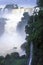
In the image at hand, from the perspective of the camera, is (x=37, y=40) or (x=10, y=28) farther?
(x=10, y=28)

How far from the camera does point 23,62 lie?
269 inches

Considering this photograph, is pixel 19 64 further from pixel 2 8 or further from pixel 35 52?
pixel 2 8

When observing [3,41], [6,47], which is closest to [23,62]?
[6,47]

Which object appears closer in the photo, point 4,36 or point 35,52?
point 35,52

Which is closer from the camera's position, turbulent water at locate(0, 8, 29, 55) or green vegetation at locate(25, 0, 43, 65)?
green vegetation at locate(25, 0, 43, 65)

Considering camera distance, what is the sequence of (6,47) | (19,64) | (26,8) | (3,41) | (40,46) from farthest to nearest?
(26,8) < (3,41) < (6,47) < (19,64) < (40,46)

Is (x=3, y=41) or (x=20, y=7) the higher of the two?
(x=20, y=7)

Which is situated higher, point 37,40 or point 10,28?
point 37,40

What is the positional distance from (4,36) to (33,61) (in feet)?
22.1

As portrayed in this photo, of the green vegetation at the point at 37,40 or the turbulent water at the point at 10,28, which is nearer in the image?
the green vegetation at the point at 37,40

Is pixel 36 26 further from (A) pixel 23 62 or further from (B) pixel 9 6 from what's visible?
(B) pixel 9 6

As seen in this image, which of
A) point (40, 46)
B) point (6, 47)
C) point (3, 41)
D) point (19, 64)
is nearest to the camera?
point (40, 46)

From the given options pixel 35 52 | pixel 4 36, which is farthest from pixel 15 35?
pixel 35 52

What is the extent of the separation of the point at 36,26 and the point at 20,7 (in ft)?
25.3
